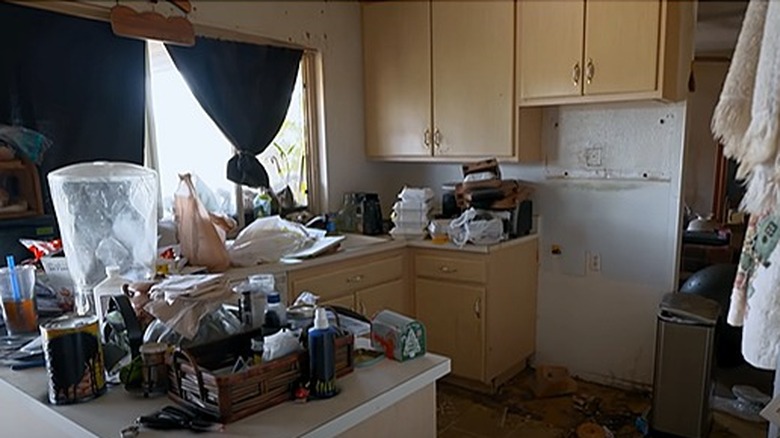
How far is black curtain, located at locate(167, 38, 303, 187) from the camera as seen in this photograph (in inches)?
111

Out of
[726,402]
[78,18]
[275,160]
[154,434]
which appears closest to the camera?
[154,434]

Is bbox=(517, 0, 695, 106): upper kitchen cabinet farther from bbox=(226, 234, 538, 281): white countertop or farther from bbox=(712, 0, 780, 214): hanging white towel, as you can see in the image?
bbox=(712, 0, 780, 214): hanging white towel

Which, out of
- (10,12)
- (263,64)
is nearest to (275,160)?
(263,64)

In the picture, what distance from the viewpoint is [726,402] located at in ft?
9.12

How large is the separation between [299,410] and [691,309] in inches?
78.4

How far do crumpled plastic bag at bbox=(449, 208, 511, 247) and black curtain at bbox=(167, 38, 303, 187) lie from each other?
1.15 m

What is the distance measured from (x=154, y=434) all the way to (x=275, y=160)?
8.30 feet

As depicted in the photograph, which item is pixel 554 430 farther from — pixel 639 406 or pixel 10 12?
pixel 10 12

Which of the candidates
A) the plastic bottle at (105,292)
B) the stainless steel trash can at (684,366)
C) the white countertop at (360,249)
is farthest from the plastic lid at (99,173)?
A: the stainless steel trash can at (684,366)

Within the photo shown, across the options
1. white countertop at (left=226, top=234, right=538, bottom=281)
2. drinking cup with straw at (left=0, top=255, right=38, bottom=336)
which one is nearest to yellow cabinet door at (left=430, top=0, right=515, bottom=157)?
white countertop at (left=226, top=234, right=538, bottom=281)

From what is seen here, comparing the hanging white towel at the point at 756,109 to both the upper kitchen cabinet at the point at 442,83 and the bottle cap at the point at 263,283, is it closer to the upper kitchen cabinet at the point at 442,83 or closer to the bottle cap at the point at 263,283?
the bottle cap at the point at 263,283

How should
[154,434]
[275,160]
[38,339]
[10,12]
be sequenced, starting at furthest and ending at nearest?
[275,160] < [10,12] < [38,339] < [154,434]

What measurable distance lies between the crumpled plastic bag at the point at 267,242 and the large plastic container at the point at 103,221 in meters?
0.70

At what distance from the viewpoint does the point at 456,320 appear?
3.02m
